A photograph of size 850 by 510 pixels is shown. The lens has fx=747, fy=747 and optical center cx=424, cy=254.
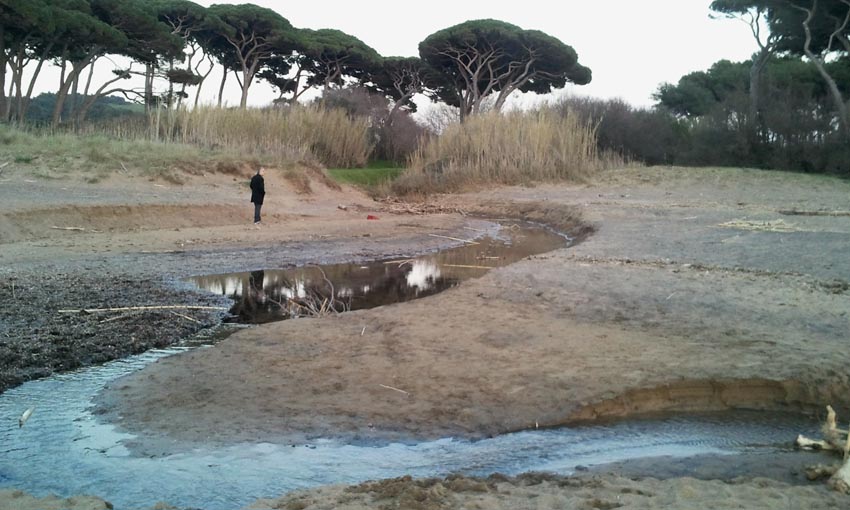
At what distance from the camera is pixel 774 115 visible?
87.2 ft

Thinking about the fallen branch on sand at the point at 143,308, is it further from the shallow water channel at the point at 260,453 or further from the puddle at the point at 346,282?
the shallow water channel at the point at 260,453

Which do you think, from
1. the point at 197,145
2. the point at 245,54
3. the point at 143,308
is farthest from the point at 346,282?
the point at 245,54

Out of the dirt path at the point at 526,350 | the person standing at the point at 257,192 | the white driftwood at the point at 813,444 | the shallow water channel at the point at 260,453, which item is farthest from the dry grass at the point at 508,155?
the white driftwood at the point at 813,444

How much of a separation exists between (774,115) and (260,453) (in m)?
26.7

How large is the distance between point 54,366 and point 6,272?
4.23m

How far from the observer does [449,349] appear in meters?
6.05

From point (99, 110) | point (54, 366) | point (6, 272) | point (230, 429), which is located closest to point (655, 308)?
point (230, 429)

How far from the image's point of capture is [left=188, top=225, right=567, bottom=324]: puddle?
8.57m

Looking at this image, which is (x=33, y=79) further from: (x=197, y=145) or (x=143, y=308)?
(x=143, y=308)

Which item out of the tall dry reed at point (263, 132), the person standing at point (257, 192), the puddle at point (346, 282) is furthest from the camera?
the tall dry reed at point (263, 132)

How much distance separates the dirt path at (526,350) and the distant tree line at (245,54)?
17.5 m

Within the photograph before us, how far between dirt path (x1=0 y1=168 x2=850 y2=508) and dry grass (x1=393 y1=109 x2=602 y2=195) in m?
14.4

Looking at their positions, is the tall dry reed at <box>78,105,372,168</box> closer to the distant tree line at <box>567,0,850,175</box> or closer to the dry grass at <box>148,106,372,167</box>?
the dry grass at <box>148,106,372,167</box>

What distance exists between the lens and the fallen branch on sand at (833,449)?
3.30m
